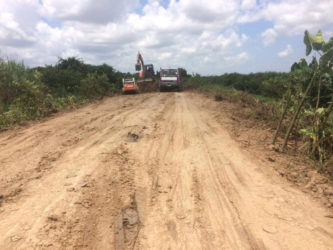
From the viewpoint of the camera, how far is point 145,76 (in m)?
28.8

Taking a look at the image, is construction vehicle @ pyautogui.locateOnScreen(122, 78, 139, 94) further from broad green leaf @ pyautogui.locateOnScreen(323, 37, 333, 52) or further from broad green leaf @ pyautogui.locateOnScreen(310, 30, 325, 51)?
broad green leaf @ pyautogui.locateOnScreen(323, 37, 333, 52)

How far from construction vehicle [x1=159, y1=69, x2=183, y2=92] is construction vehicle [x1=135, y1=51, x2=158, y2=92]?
74.6 inches

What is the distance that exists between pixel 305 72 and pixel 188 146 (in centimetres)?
312

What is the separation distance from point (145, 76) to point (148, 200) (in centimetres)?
2558

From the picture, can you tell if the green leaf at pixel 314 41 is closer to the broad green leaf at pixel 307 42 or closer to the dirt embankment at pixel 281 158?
the broad green leaf at pixel 307 42

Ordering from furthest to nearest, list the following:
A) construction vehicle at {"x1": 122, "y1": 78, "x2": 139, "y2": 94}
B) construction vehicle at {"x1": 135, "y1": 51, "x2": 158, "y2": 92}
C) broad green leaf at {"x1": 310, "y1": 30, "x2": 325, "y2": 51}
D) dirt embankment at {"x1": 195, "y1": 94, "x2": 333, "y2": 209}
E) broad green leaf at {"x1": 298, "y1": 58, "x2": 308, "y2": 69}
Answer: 1. construction vehicle at {"x1": 135, "y1": 51, "x2": 158, "y2": 92}
2. construction vehicle at {"x1": 122, "y1": 78, "x2": 139, "y2": 94}
3. broad green leaf at {"x1": 298, "y1": 58, "x2": 308, "y2": 69}
4. broad green leaf at {"x1": 310, "y1": 30, "x2": 325, "y2": 51}
5. dirt embankment at {"x1": 195, "y1": 94, "x2": 333, "y2": 209}

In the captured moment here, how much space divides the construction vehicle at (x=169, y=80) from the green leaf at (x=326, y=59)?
20145 mm

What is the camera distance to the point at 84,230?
3346 millimetres

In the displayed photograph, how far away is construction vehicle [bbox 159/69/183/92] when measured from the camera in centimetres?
2511

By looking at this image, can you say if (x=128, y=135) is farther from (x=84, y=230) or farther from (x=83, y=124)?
(x=84, y=230)

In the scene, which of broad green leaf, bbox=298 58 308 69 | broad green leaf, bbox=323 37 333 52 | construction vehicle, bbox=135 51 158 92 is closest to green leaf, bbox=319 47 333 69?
broad green leaf, bbox=323 37 333 52

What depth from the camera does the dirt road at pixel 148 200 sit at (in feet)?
10.5

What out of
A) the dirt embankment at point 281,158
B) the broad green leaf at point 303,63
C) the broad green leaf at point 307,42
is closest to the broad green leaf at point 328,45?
the broad green leaf at point 307,42

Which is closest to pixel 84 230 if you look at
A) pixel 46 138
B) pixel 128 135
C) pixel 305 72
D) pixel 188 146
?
pixel 188 146
